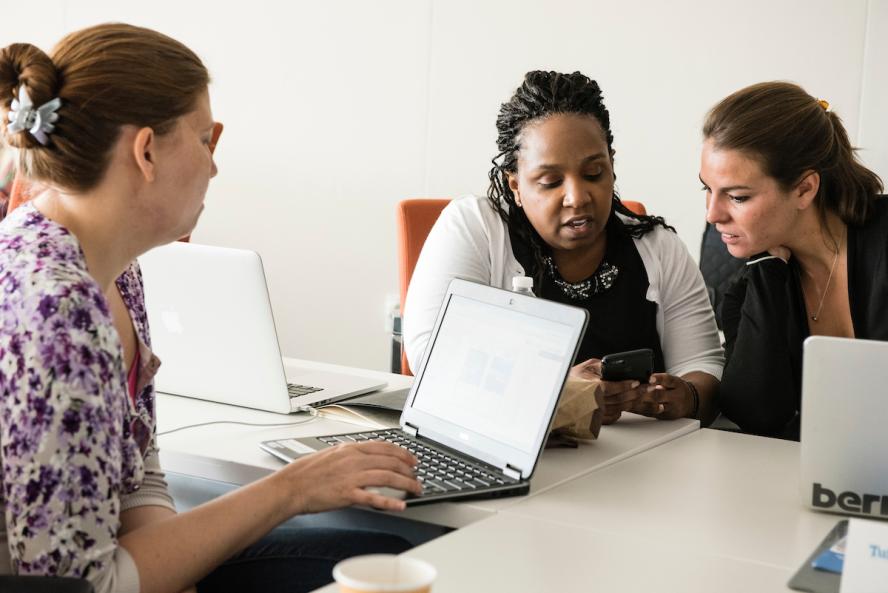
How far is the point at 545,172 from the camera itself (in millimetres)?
2076

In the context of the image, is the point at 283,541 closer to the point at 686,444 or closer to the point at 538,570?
the point at 538,570

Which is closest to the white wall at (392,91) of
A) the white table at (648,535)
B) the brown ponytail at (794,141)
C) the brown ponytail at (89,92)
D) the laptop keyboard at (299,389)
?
the brown ponytail at (794,141)

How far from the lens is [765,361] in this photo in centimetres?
198

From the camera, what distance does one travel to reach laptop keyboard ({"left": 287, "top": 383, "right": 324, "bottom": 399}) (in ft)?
6.05

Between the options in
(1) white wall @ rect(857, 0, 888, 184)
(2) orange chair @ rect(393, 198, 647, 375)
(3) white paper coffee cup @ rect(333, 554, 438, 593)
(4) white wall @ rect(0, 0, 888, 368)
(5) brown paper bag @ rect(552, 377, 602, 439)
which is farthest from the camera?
(4) white wall @ rect(0, 0, 888, 368)

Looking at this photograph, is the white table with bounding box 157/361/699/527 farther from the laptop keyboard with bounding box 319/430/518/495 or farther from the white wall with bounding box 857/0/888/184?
the white wall with bounding box 857/0/888/184

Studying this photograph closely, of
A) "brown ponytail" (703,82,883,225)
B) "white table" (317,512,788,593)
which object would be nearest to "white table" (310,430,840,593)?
"white table" (317,512,788,593)

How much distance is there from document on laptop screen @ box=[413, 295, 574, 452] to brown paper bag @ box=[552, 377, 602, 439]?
0.46 feet

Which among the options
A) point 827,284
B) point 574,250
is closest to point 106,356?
point 574,250

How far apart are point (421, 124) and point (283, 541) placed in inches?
99.9

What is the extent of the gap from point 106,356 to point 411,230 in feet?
4.70

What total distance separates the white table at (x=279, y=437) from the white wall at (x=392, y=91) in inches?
69.7

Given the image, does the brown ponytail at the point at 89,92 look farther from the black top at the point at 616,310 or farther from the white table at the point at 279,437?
the black top at the point at 616,310

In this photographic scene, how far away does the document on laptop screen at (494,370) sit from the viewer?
140 centimetres
